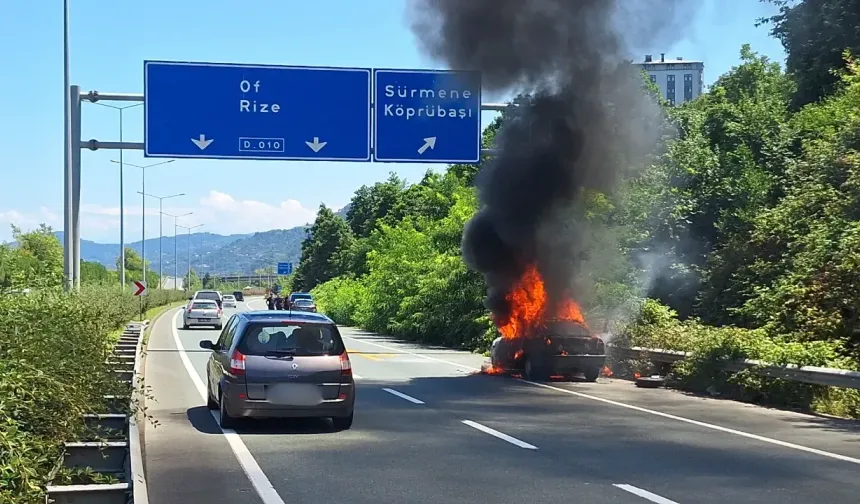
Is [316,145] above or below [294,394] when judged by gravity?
above

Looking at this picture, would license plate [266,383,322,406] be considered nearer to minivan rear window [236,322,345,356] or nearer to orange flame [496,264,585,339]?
minivan rear window [236,322,345,356]

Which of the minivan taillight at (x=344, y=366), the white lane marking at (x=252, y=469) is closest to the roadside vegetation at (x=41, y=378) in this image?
the white lane marking at (x=252, y=469)

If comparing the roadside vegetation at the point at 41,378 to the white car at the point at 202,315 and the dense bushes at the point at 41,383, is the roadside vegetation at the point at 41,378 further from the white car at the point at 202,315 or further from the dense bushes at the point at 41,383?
the white car at the point at 202,315

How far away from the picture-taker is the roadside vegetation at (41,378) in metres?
6.12

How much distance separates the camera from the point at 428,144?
2092 centimetres

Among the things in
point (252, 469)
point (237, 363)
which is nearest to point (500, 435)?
point (237, 363)

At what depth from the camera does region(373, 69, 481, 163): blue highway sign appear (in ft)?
68.1

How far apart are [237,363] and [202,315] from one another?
3182cm

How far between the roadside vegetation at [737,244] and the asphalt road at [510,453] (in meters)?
2.62

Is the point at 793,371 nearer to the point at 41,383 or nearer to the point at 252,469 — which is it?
the point at 252,469

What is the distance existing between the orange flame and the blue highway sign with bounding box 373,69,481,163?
351 centimetres

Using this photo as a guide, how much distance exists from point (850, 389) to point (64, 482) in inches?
466

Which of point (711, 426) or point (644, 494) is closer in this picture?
point (644, 494)

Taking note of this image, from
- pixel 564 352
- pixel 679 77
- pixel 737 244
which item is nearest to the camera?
pixel 564 352
